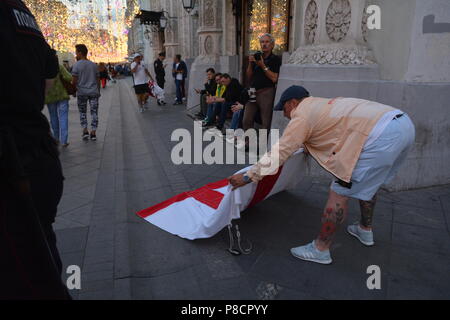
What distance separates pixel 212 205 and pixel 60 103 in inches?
172

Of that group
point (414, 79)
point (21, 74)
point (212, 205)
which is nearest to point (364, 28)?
point (414, 79)

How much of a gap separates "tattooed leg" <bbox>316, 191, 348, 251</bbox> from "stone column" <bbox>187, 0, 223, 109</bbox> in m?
8.87

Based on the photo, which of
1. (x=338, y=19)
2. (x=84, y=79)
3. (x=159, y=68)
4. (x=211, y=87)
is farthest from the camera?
(x=159, y=68)

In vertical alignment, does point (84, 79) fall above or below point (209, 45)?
below

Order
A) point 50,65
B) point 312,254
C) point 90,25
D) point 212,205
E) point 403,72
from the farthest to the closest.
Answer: point 90,25 → point 403,72 → point 212,205 → point 312,254 → point 50,65

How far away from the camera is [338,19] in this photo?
4.84m

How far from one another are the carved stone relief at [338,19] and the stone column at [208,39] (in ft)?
20.9

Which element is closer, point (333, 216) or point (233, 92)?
point (333, 216)

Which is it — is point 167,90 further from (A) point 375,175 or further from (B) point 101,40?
(B) point 101,40

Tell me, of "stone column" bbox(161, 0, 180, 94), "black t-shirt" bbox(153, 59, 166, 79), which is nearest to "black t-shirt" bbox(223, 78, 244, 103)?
"black t-shirt" bbox(153, 59, 166, 79)

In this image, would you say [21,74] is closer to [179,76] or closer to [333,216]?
[333,216]

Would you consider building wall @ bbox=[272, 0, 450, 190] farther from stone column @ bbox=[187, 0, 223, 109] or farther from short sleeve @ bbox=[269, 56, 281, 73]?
stone column @ bbox=[187, 0, 223, 109]

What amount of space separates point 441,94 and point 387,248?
2.32 metres

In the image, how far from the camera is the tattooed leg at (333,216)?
8.79 ft
